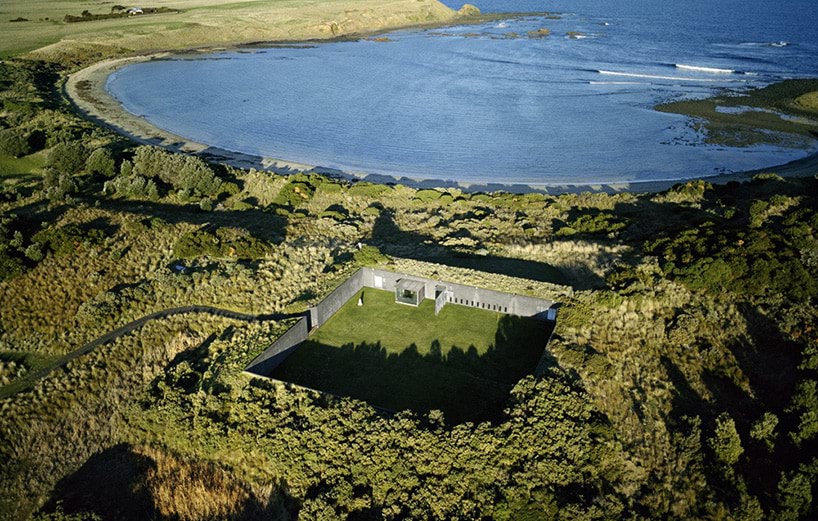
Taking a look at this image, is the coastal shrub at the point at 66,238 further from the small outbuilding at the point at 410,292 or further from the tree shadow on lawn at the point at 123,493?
the small outbuilding at the point at 410,292

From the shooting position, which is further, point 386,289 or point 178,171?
point 178,171

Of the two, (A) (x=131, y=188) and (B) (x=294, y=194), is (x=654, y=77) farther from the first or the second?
(A) (x=131, y=188)

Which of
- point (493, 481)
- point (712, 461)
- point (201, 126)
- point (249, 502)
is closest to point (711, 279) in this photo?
point (712, 461)

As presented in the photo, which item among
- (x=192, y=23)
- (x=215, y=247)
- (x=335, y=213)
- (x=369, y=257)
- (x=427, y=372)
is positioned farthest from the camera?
(x=192, y=23)

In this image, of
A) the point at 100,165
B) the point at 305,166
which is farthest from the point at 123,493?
the point at 305,166

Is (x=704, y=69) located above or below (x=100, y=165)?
above

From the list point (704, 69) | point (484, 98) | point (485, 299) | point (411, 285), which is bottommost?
point (485, 299)

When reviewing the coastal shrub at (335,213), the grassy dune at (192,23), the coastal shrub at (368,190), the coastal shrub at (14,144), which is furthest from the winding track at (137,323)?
the grassy dune at (192,23)
